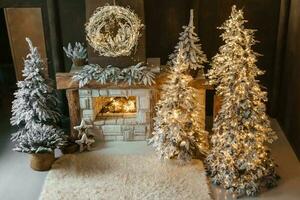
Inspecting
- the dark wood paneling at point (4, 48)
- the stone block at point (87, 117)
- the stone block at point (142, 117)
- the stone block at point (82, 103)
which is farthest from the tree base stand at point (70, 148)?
the dark wood paneling at point (4, 48)

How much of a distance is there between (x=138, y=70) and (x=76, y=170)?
1.56 m

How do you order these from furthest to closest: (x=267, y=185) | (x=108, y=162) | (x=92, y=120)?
(x=92, y=120)
(x=108, y=162)
(x=267, y=185)

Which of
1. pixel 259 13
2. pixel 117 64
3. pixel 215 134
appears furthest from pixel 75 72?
pixel 259 13

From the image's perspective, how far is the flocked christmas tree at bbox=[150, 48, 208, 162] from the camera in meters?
6.24

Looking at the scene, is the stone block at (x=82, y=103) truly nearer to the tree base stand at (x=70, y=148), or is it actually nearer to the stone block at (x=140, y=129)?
the tree base stand at (x=70, y=148)

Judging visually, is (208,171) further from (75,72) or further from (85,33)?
(85,33)

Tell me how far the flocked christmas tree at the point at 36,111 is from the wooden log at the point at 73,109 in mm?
215

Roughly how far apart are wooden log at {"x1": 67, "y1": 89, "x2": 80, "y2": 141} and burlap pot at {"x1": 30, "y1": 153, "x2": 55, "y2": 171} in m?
0.53

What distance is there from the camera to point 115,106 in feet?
24.1

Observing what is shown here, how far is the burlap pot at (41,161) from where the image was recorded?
21.0 feet

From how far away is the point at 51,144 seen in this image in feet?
20.9

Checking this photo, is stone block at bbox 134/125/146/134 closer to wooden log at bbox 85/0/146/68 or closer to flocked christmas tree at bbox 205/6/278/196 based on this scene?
wooden log at bbox 85/0/146/68

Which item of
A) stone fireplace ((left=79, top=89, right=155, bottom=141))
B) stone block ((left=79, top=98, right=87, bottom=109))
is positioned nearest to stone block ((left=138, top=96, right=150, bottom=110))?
stone fireplace ((left=79, top=89, right=155, bottom=141))

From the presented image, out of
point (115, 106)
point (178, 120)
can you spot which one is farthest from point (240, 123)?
point (115, 106)
